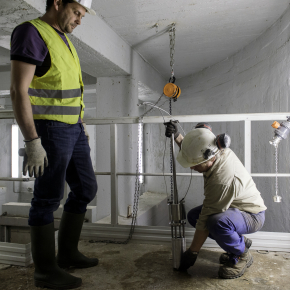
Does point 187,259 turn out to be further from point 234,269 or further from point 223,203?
point 223,203

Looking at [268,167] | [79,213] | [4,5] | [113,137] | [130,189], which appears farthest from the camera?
[130,189]

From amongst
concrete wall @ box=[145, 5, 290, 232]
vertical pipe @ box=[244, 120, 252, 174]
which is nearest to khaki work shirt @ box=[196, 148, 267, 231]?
vertical pipe @ box=[244, 120, 252, 174]

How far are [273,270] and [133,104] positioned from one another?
2.63m

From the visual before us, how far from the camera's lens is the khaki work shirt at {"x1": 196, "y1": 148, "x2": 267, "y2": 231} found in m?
1.43

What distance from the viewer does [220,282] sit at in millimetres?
1402

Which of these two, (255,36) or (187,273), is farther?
(255,36)

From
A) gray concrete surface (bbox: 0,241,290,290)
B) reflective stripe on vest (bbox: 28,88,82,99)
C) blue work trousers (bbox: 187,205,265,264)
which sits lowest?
gray concrete surface (bbox: 0,241,290,290)

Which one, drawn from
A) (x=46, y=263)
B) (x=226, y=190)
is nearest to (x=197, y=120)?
(x=226, y=190)

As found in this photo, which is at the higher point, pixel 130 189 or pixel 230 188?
pixel 230 188

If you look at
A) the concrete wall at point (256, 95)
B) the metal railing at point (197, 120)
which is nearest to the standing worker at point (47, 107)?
the metal railing at point (197, 120)

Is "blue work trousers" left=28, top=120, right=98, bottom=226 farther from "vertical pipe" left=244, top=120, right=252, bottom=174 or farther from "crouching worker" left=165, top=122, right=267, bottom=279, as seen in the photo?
Answer: "vertical pipe" left=244, top=120, right=252, bottom=174

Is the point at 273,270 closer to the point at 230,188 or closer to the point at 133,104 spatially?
the point at 230,188

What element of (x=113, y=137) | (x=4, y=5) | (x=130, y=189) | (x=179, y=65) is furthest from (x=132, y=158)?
(x=4, y=5)

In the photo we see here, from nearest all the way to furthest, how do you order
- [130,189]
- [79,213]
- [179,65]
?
1. [79,213]
2. [130,189]
3. [179,65]
